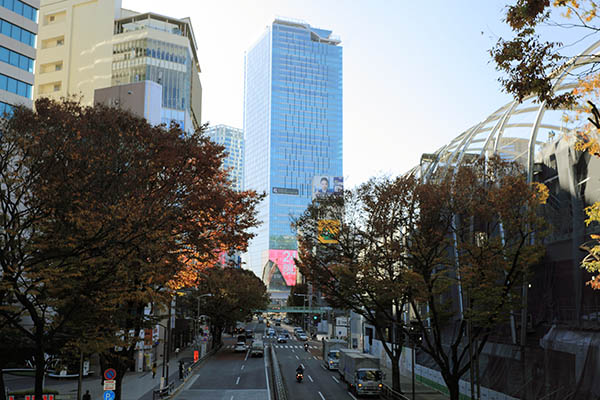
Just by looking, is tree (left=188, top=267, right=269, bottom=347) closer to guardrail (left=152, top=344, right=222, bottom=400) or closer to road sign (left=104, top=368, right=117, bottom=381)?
guardrail (left=152, top=344, right=222, bottom=400)

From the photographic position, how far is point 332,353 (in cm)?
5178

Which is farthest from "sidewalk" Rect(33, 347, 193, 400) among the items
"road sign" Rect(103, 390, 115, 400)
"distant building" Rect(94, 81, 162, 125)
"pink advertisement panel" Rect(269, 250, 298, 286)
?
"pink advertisement panel" Rect(269, 250, 298, 286)

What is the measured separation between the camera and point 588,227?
926 inches

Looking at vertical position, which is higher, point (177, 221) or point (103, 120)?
point (103, 120)

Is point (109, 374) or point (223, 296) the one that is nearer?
point (109, 374)

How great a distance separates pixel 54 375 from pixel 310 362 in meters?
27.6

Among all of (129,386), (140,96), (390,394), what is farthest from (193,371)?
(140,96)

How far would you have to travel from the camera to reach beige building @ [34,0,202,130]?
72.5 metres

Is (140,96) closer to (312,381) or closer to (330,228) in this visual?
(330,228)

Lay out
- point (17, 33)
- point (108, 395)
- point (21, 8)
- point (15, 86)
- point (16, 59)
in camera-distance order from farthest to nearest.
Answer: point (21, 8) → point (17, 33) → point (16, 59) → point (15, 86) → point (108, 395)

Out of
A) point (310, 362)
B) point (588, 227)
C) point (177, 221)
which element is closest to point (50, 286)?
point (177, 221)

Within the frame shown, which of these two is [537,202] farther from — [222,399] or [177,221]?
[222,399]

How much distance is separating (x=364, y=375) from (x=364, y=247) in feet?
28.4

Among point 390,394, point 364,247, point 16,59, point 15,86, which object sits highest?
point 16,59
